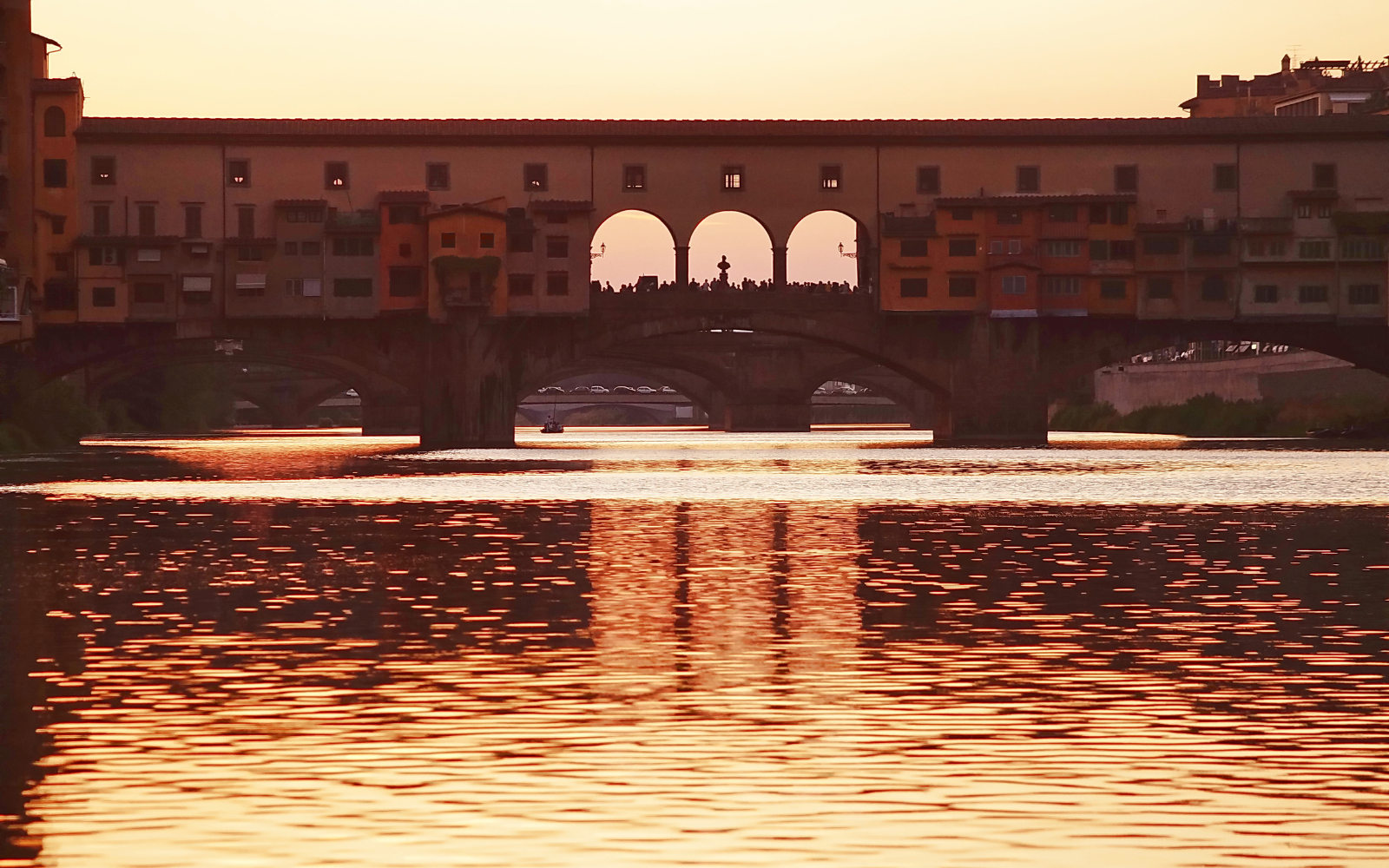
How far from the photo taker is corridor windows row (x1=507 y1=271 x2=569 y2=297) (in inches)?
3383

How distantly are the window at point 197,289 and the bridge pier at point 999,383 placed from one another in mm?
30328

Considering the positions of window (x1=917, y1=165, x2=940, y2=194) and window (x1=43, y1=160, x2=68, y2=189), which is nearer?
window (x1=43, y1=160, x2=68, y2=189)

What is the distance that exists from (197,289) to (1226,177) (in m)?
42.1

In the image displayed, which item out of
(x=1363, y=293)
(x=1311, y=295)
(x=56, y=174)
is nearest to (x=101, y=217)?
(x=56, y=174)

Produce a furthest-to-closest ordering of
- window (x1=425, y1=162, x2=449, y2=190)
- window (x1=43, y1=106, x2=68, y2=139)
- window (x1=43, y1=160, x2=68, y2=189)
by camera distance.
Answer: window (x1=425, y1=162, x2=449, y2=190), window (x1=43, y1=160, x2=68, y2=189), window (x1=43, y1=106, x2=68, y2=139)

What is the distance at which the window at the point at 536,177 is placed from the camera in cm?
8594

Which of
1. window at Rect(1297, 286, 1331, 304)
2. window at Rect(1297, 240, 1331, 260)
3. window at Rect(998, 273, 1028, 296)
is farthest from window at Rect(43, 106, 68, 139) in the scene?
window at Rect(1297, 286, 1331, 304)

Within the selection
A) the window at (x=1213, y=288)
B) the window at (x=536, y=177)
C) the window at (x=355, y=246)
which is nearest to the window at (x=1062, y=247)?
the window at (x=1213, y=288)

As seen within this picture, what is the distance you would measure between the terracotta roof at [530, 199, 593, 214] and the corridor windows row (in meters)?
2.57

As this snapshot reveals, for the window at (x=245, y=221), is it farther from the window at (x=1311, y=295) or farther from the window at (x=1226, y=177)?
the window at (x=1311, y=295)

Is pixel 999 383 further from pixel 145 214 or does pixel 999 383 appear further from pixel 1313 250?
pixel 145 214

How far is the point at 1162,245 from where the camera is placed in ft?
284

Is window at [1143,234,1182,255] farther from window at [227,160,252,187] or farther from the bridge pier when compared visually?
window at [227,160,252,187]

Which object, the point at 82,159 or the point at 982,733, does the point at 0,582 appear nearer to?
the point at 982,733
